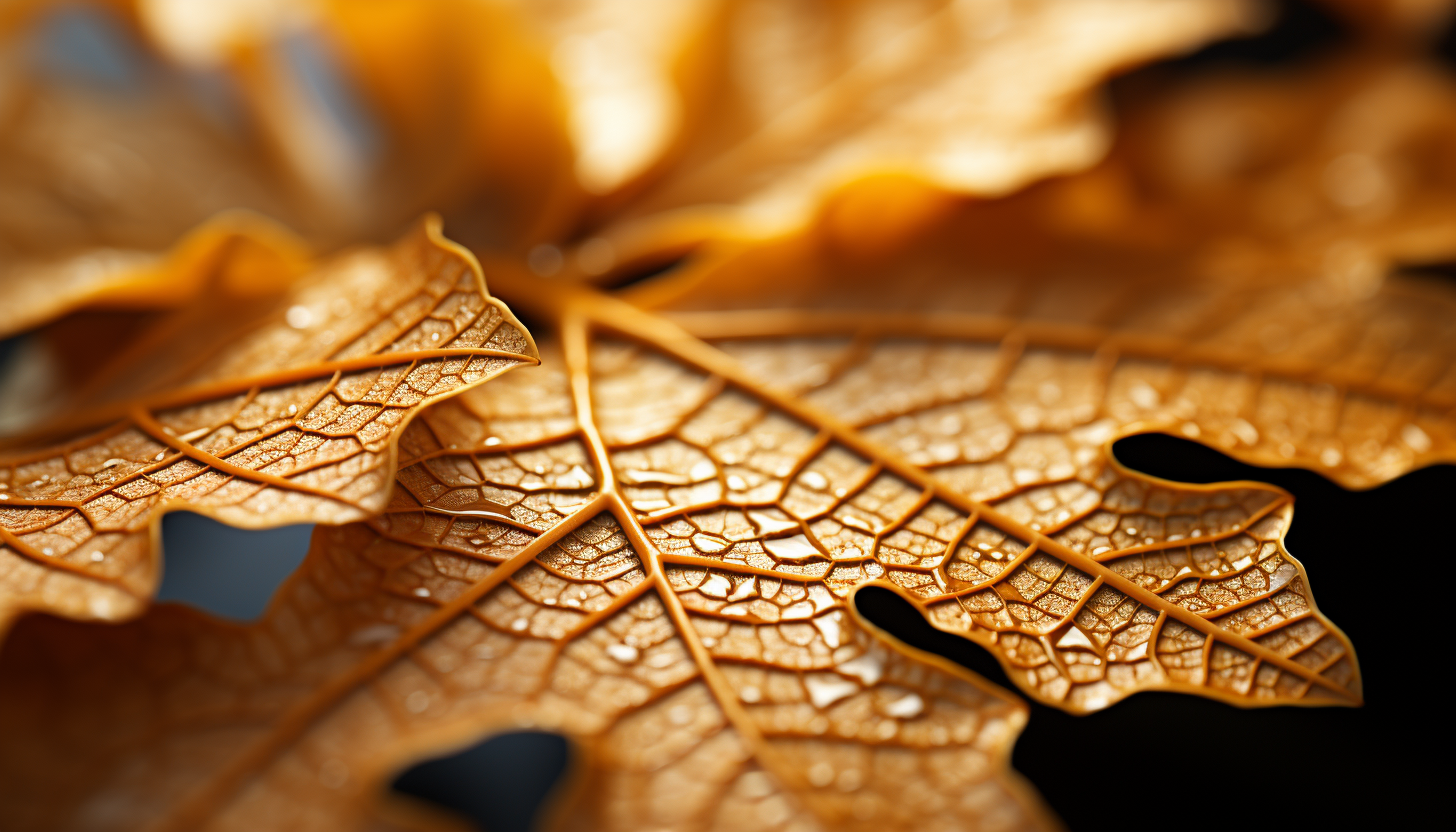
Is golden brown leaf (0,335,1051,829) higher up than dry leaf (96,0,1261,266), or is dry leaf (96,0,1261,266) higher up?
dry leaf (96,0,1261,266)

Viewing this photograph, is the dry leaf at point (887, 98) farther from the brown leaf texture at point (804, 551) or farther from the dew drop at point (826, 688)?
the dew drop at point (826, 688)

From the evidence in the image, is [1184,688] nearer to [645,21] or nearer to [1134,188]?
[1134,188]

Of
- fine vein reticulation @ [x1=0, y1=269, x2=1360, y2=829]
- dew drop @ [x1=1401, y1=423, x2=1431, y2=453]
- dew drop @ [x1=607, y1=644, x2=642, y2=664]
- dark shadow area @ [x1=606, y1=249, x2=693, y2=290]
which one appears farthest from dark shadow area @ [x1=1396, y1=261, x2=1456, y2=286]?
dew drop @ [x1=607, y1=644, x2=642, y2=664]

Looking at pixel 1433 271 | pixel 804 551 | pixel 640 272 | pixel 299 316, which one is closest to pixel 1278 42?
pixel 1433 271

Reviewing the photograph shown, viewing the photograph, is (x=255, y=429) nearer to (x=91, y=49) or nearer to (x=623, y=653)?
(x=623, y=653)

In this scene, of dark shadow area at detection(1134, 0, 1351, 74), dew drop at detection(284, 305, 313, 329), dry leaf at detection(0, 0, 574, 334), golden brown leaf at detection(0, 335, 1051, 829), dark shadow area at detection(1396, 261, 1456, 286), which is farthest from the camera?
dark shadow area at detection(1134, 0, 1351, 74)

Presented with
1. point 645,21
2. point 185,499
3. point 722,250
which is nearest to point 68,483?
Answer: point 185,499

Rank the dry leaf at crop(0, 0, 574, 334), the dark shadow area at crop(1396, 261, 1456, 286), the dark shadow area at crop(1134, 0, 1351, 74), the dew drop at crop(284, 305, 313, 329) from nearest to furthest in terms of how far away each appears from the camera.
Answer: the dew drop at crop(284, 305, 313, 329) < the dry leaf at crop(0, 0, 574, 334) < the dark shadow area at crop(1396, 261, 1456, 286) < the dark shadow area at crop(1134, 0, 1351, 74)

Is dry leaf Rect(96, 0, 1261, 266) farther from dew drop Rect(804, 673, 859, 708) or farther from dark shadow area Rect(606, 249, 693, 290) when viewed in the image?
dew drop Rect(804, 673, 859, 708)
